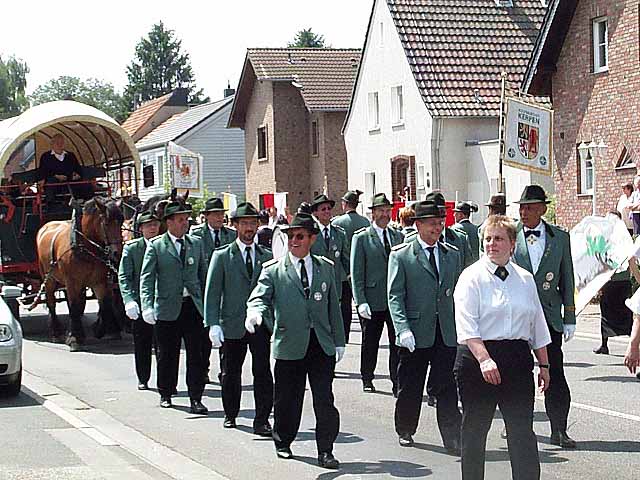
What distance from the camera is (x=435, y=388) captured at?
9438 millimetres

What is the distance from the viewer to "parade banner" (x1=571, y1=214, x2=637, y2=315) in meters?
15.5

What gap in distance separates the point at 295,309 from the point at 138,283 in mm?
4497

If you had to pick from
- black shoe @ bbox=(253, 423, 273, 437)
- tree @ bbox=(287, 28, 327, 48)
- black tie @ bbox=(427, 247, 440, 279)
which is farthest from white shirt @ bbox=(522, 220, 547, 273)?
tree @ bbox=(287, 28, 327, 48)

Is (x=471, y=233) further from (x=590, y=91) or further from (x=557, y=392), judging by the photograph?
(x=590, y=91)

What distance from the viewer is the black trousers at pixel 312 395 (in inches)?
348

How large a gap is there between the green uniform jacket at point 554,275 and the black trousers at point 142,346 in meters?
4.92

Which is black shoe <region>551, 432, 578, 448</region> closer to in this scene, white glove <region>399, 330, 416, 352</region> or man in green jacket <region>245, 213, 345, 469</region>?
white glove <region>399, 330, 416, 352</region>

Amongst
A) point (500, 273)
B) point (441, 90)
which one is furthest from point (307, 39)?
point (500, 273)

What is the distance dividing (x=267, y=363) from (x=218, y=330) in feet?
1.64

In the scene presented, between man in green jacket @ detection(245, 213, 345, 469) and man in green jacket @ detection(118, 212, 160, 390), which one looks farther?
man in green jacket @ detection(118, 212, 160, 390)

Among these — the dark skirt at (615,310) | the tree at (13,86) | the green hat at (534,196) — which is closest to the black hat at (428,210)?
the green hat at (534,196)

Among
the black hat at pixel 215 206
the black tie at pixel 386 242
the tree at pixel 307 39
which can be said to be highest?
the tree at pixel 307 39

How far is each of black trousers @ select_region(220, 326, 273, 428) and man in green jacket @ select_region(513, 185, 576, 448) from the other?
225cm

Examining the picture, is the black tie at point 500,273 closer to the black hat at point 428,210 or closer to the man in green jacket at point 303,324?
the man in green jacket at point 303,324
